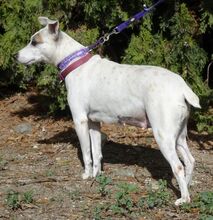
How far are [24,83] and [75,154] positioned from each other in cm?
288

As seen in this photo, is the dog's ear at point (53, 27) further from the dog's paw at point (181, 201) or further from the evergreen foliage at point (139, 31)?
the dog's paw at point (181, 201)

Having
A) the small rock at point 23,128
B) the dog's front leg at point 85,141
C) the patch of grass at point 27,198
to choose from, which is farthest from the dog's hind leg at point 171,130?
the small rock at point 23,128

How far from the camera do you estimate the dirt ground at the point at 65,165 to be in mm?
5352

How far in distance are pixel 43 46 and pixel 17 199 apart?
1.79m

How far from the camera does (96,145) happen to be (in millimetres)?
6375

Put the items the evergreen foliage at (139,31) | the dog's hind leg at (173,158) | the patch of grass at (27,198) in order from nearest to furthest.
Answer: the dog's hind leg at (173,158)
the patch of grass at (27,198)
the evergreen foliage at (139,31)

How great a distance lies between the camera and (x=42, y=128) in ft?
27.9

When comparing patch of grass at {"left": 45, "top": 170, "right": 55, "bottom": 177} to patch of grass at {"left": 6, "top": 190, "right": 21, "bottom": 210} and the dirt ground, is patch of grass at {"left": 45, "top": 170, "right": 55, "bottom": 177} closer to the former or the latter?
the dirt ground

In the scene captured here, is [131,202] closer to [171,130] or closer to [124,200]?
[124,200]

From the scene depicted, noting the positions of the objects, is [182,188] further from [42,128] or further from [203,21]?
[42,128]

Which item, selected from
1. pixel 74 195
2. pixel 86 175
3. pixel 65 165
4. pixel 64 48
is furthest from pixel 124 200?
pixel 64 48

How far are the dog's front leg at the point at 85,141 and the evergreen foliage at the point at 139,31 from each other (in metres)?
1.90

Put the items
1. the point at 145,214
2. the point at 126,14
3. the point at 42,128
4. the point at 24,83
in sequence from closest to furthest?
1. the point at 145,214
2. the point at 126,14
3. the point at 42,128
4. the point at 24,83

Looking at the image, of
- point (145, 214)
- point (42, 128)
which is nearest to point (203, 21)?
point (42, 128)
